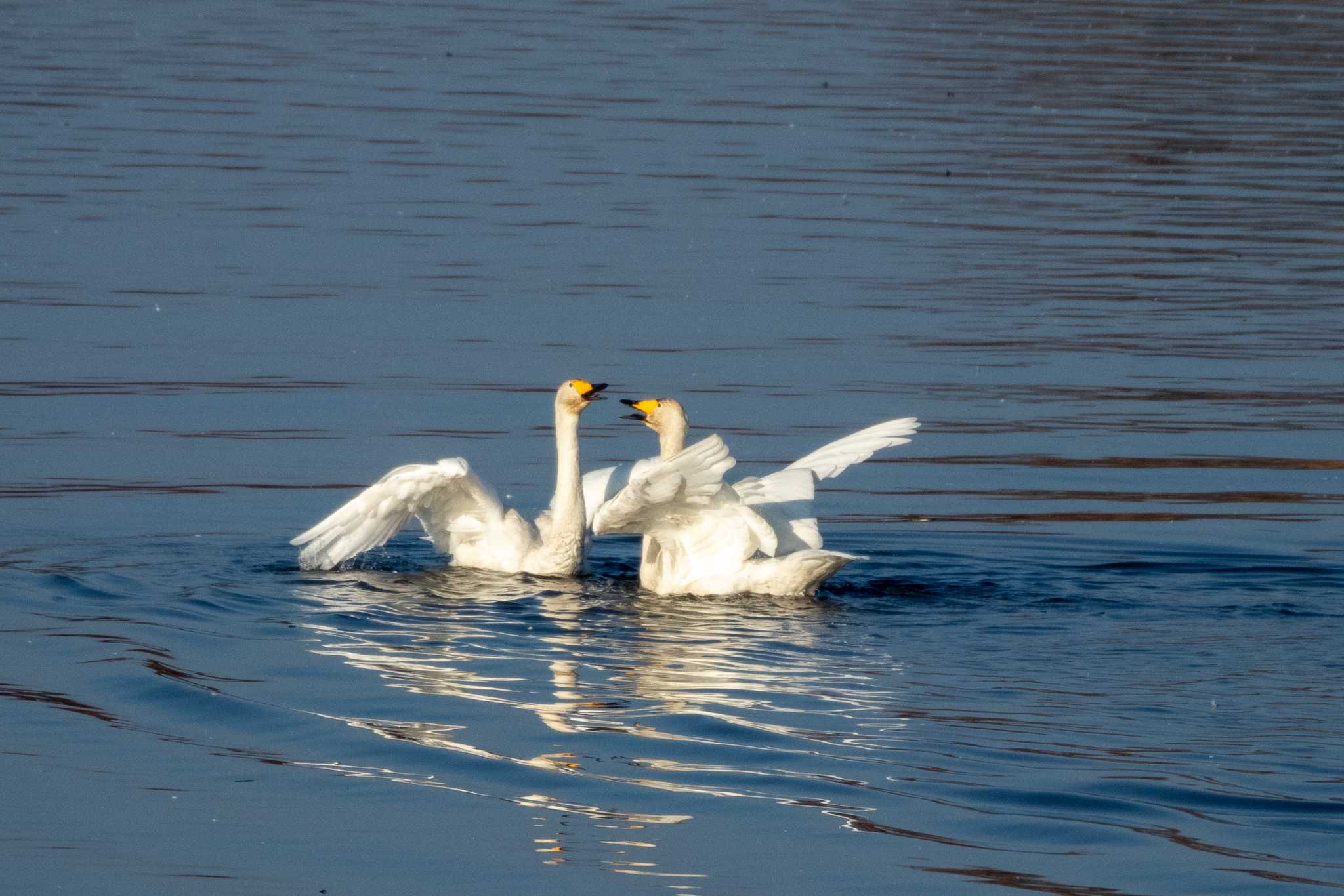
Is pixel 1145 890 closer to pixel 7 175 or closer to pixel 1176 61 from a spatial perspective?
pixel 7 175

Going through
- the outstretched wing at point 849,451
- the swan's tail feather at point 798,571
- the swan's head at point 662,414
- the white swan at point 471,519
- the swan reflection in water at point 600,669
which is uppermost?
the swan's head at point 662,414

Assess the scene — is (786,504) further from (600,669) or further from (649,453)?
(649,453)

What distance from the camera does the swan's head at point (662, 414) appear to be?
11273 millimetres

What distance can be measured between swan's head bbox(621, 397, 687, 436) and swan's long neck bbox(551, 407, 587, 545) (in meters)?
0.42

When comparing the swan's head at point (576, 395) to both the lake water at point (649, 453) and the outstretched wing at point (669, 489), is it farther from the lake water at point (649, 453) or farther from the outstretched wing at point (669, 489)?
the outstretched wing at point (669, 489)

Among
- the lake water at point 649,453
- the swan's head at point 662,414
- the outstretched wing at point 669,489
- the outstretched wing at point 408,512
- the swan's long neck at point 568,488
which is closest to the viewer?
the lake water at point 649,453

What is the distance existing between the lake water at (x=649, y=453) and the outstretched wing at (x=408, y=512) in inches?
8.0

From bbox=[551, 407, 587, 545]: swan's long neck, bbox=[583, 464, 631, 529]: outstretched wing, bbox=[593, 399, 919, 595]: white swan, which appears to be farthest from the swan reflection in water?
bbox=[583, 464, 631, 529]: outstretched wing

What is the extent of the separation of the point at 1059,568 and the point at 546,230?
1027 centimetres

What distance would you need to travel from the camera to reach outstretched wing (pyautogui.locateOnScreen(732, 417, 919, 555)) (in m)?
10.7

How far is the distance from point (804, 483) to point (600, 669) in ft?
6.52

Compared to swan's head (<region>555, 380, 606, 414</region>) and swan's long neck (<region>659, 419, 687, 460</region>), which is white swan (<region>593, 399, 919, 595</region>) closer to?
swan's long neck (<region>659, 419, 687, 460</region>)

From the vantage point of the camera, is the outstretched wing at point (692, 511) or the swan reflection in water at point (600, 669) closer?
the swan reflection in water at point (600, 669)

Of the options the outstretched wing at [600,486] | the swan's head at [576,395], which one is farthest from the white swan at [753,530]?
the outstretched wing at [600,486]
